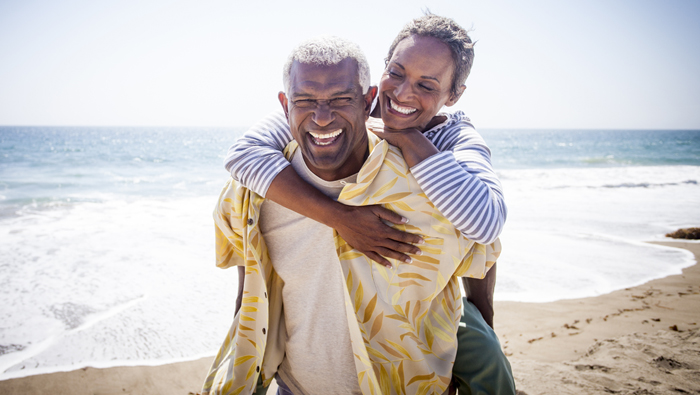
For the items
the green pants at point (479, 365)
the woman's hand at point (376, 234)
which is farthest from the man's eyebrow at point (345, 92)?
the green pants at point (479, 365)

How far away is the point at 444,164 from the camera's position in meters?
1.64

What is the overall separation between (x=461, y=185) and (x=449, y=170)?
87mm

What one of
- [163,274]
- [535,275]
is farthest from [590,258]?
[163,274]

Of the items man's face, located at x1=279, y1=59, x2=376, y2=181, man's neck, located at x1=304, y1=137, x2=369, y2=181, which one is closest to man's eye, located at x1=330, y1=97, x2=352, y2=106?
man's face, located at x1=279, y1=59, x2=376, y2=181

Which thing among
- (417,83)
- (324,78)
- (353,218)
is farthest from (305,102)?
(417,83)

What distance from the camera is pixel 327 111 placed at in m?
1.85

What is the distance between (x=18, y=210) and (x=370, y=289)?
39.5 feet

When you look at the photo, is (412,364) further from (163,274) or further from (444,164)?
(163,274)

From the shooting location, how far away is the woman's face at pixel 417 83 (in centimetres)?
219

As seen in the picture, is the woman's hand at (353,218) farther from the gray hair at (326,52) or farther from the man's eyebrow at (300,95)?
the gray hair at (326,52)

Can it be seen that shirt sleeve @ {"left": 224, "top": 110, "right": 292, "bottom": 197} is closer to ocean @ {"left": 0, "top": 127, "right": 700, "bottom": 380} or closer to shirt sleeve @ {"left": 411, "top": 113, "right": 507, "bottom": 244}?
shirt sleeve @ {"left": 411, "top": 113, "right": 507, "bottom": 244}

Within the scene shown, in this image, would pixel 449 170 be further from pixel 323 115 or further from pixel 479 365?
pixel 479 365

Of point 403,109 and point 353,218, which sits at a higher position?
point 403,109

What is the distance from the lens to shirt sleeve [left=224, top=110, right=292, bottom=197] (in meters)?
1.86
